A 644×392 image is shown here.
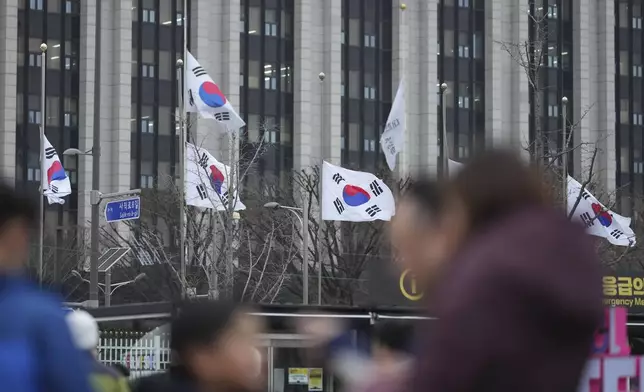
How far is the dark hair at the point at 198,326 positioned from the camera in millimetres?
4832

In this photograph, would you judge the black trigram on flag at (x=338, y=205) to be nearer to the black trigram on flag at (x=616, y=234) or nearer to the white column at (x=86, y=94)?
the black trigram on flag at (x=616, y=234)

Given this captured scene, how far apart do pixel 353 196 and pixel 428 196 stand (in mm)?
34958

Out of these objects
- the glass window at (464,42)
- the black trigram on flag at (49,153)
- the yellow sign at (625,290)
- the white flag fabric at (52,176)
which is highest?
the glass window at (464,42)

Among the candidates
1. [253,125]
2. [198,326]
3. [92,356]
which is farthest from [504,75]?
[198,326]

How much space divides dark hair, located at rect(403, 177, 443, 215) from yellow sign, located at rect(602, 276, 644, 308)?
54.8 ft

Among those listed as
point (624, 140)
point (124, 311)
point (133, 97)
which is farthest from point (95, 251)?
point (624, 140)

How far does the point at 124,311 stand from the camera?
13.2 m

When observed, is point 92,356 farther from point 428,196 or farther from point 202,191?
point 202,191

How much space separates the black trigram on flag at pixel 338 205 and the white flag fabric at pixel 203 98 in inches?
130

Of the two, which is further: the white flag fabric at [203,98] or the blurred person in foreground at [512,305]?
the white flag fabric at [203,98]

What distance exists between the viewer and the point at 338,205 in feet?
125

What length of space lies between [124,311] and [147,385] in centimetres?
820

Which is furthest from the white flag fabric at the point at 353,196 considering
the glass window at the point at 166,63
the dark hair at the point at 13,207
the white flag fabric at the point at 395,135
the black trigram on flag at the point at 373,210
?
the glass window at the point at 166,63

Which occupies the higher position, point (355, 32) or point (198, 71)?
point (355, 32)
